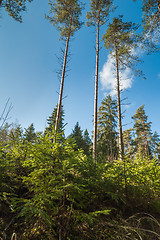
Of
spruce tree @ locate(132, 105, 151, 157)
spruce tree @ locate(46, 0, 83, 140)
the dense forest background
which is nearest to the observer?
the dense forest background

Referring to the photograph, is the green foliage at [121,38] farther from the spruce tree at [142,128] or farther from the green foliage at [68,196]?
the spruce tree at [142,128]

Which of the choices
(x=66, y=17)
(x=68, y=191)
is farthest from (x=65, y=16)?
(x=68, y=191)

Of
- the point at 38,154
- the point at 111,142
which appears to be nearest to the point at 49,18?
the point at 38,154

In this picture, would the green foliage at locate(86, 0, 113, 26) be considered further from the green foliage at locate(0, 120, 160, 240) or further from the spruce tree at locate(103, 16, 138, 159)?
the green foliage at locate(0, 120, 160, 240)

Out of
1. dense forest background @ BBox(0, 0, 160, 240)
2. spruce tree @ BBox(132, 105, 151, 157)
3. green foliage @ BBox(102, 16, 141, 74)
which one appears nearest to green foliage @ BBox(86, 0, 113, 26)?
green foliage @ BBox(102, 16, 141, 74)

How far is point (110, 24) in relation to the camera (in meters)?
11.0

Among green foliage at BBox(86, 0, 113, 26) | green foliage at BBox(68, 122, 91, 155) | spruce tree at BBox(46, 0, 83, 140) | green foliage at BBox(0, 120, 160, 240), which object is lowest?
green foliage at BBox(0, 120, 160, 240)

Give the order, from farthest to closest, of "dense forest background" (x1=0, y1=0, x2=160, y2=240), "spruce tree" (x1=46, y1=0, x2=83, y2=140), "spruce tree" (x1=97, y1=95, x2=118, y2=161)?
1. "spruce tree" (x1=97, y1=95, x2=118, y2=161)
2. "spruce tree" (x1=46, y1=0, x2=83, y2=140)
3. "dense forest background" (x1=0, y1=0, x2=160, y2=240)

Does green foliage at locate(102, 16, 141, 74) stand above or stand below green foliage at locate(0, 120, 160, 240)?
above

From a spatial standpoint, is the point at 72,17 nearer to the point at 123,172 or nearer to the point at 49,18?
the point at 49,18

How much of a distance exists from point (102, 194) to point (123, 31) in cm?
1350

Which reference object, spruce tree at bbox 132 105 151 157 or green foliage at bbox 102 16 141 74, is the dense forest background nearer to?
green foliage at bbox 102 16 141 74

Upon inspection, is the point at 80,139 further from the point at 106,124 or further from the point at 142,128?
the point at 142,128

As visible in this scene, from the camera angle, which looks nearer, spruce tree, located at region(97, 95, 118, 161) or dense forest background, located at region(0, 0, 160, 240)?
dense forest background, located at region(0, 0, 160, 240)
